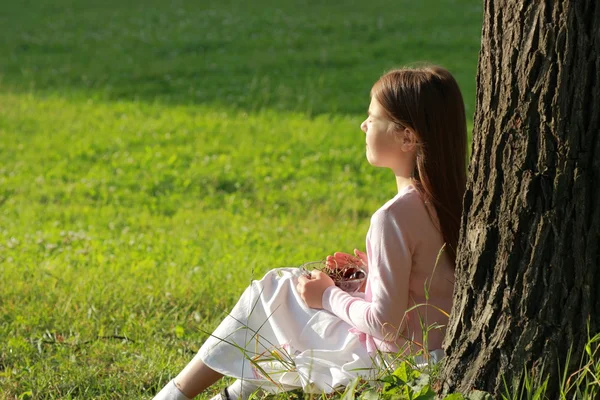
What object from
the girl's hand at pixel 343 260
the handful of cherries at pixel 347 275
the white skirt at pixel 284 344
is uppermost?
the girl's hand at pixel 343 260

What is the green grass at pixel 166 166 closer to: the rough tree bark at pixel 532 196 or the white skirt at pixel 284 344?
the white skirt at pixel 284 344

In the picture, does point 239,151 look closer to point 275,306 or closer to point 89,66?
point 89,66

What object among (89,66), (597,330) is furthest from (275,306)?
(89,66)

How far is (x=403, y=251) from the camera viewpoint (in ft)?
9.79

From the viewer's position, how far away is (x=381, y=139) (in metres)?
3.19

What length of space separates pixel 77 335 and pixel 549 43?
2.84 m

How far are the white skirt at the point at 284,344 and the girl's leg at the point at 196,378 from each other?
5 cm

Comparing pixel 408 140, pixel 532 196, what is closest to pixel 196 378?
pixel 408 140

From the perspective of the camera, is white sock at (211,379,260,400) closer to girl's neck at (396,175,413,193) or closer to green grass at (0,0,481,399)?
green grass at (0,0,481,399)

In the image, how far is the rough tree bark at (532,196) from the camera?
8.38 feet

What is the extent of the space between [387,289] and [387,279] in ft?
0.11

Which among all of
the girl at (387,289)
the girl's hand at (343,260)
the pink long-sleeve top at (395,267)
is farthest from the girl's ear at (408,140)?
the girl's hand at (343,260)

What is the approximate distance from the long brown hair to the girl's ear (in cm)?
2

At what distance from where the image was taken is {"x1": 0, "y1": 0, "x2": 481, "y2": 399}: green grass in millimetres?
4680
